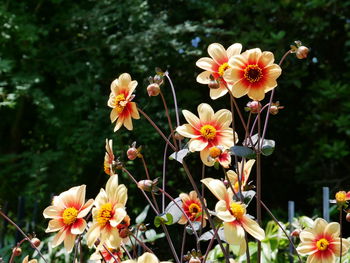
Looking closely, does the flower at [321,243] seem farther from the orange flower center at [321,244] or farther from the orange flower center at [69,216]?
the orange flower center at [69,216]

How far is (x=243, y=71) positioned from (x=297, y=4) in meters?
3.39

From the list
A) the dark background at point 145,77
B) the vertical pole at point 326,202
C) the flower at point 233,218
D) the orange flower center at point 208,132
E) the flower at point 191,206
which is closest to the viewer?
the flower at point 233,218

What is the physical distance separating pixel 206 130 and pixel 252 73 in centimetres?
11

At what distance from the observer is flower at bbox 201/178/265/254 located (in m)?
0.71

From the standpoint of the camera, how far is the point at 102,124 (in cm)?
359

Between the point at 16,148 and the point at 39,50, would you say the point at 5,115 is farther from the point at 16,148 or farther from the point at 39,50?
the point at 39,50

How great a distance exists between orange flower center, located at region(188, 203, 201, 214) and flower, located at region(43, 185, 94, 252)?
0.23 metres

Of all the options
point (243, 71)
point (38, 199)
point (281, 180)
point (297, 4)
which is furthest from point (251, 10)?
point (243, 71)

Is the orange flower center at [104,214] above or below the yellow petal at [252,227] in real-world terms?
above

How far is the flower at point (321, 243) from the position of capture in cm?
85

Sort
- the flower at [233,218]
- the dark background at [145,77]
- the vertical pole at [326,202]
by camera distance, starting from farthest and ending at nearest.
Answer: the dark background at [145,77] → the vertical pole at [326,202] → the flower at [233,218]

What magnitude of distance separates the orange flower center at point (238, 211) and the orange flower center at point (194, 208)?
9.9 inches

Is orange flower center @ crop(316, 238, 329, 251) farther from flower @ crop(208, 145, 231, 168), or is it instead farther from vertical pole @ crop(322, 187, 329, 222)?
vertical pole @ crop(322, 187, 329, 222)

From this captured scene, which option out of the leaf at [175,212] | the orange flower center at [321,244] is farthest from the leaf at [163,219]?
the orange flower center at [321,244]
